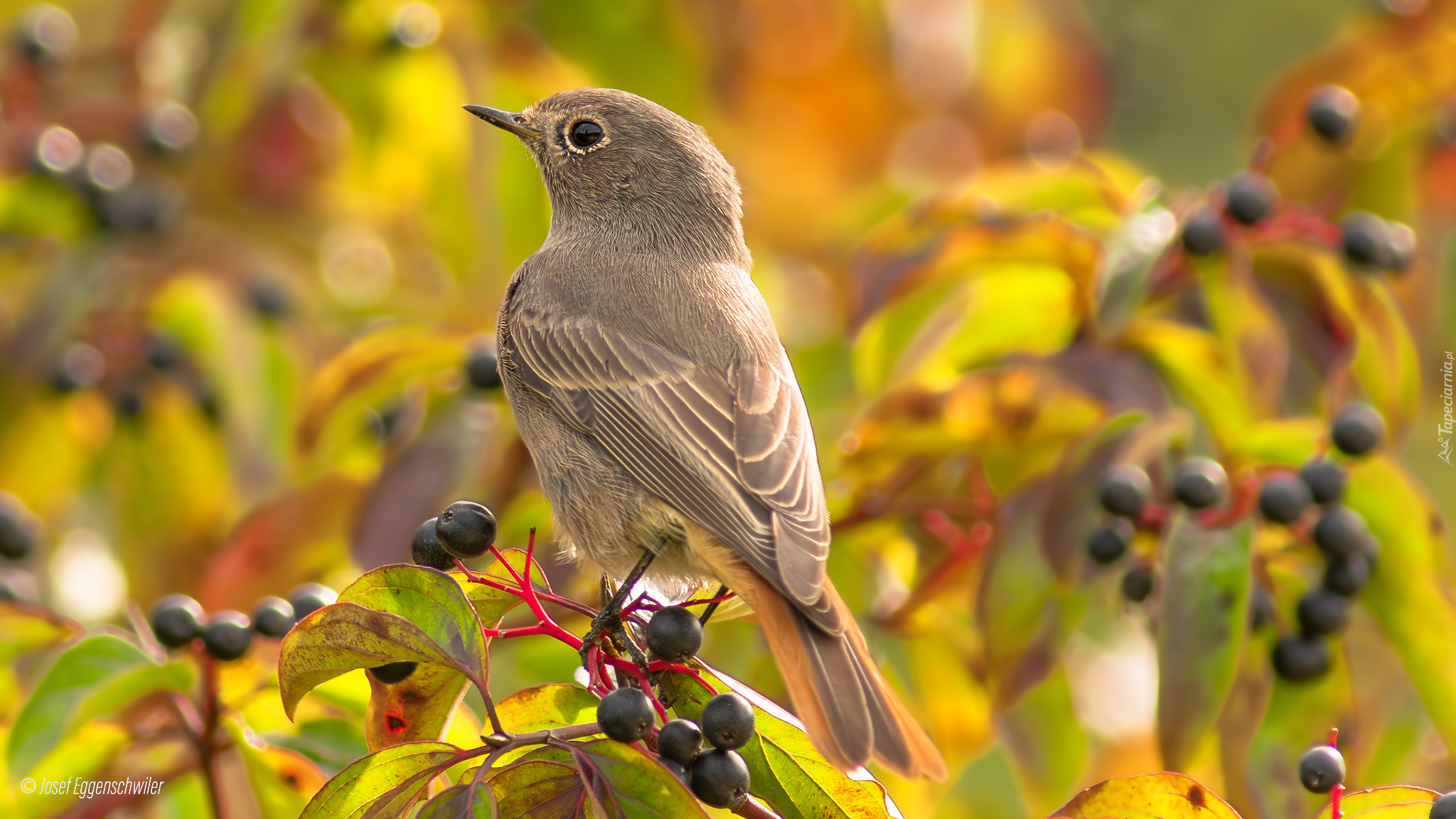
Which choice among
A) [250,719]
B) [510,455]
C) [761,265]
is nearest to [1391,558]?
[510,455]

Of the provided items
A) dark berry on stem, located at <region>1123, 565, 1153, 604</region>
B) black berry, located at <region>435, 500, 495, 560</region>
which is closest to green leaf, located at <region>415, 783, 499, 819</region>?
black berry, located at <region>435, 500, 495, 560</region>

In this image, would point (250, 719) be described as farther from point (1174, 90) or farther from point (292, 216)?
point (1174, 90)

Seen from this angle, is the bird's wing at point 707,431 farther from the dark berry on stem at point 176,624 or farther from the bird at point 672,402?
the dark berry on stem at point 176,624

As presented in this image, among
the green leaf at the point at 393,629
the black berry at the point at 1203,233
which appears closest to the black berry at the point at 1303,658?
the black berry at the point at 1203,233

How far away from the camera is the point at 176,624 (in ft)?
9.51

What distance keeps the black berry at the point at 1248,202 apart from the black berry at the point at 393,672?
2573mm

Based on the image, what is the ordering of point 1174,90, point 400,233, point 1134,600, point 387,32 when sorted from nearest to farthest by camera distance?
point 1134,600, point 387,32, point 400,233, point 1174,90

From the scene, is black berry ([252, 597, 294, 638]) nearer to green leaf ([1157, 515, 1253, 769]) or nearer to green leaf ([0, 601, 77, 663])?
green leaf ([0, 601, 77, 663])

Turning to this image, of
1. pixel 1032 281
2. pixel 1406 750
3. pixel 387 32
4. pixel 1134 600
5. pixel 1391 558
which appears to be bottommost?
pixel 1406 750

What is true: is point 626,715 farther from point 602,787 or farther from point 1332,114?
point 1332,114

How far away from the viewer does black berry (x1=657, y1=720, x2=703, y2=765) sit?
237cm

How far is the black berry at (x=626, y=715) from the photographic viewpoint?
2.27 meters

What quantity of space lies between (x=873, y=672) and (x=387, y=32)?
10.3 ft

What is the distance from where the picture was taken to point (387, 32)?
15.7 feet
